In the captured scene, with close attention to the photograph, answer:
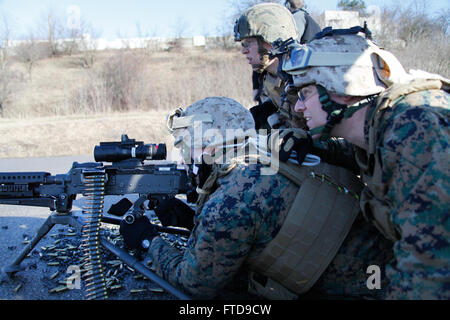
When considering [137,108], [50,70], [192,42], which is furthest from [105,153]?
[192,42]

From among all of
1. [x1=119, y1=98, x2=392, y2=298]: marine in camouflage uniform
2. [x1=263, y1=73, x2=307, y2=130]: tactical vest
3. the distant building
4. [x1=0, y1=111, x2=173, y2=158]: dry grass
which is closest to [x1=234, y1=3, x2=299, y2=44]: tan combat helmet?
[x1=263, y1=73, x2=307, y2=130]: tactical vest

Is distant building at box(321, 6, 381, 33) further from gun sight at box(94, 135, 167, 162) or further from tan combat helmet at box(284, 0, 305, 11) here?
gun sight at box(94, 135, 167, 162)

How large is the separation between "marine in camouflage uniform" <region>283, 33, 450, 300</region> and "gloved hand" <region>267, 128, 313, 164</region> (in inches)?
4.8

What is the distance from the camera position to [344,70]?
7.30 feet

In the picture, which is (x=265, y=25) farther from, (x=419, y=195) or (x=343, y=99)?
(x=419, y=195)

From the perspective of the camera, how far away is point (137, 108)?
15516 mm

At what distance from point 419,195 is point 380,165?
0.90 ft

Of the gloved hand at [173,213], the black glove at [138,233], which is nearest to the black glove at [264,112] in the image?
the gloved hand at [173,213]

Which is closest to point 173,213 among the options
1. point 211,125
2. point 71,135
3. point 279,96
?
point 211,125

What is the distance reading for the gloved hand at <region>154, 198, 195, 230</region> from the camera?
10.5ft

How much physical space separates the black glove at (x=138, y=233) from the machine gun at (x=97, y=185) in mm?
178

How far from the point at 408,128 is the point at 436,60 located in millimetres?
13134

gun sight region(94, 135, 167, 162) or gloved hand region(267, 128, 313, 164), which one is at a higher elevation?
gloved hand region(267, 128, 313, 164)
